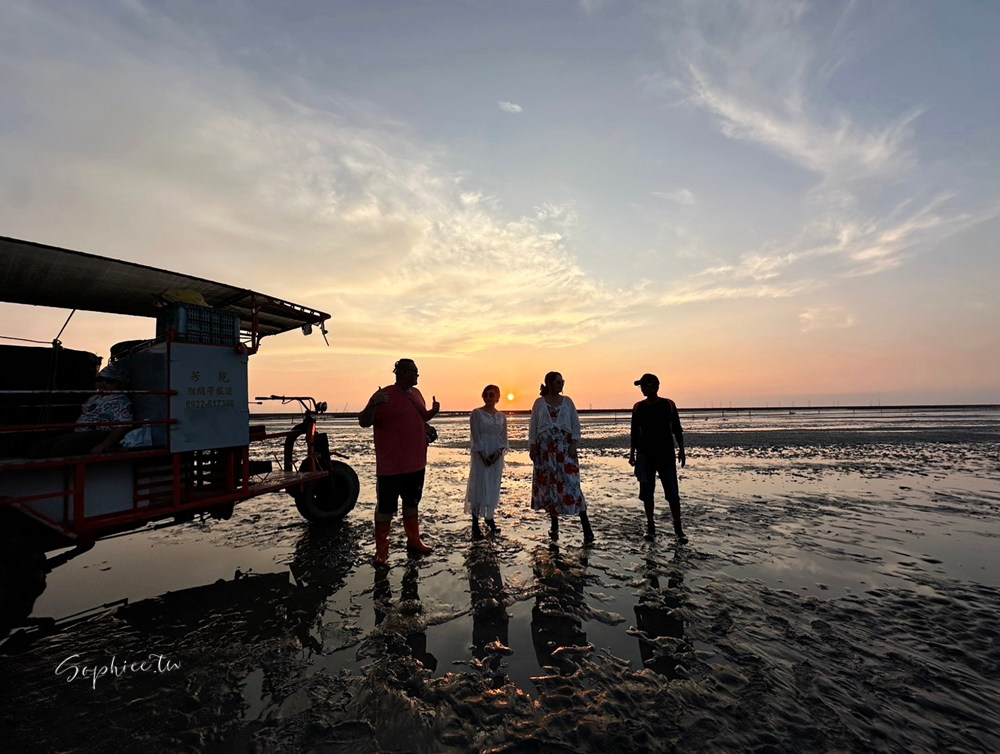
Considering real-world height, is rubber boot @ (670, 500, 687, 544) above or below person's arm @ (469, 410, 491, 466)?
below

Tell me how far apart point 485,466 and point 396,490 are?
5.44 feet

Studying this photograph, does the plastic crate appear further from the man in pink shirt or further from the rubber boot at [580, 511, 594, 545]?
the rubber boot at [580, 511, 594, 545]

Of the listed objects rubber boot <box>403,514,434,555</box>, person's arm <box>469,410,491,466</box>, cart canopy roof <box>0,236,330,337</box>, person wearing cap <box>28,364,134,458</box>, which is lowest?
rubber boot <box>403,514,434,555</box>

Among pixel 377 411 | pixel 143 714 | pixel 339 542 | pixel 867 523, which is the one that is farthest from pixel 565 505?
pixel 867 523

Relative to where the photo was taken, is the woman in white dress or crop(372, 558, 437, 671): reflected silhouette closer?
crop(372, 558, 437, 671): reflected silhouette

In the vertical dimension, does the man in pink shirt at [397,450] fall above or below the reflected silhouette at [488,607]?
above

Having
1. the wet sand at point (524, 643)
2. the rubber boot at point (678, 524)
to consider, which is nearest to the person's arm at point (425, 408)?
the wet sand at point (524, 643)

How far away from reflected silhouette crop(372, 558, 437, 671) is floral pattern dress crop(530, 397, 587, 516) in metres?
2.18

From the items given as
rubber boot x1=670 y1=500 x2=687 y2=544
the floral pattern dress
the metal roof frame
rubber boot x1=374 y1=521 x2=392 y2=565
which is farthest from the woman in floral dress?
the metal roof frame

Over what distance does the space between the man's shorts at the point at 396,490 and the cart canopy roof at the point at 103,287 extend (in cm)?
258

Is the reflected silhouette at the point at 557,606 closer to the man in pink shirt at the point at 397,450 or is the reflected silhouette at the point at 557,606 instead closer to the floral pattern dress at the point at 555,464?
the floral pattern dress at the point at 555,464

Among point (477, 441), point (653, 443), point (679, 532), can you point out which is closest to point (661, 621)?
point (679, 532)

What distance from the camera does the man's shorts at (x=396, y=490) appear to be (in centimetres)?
574

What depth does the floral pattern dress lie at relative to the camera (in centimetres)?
655
